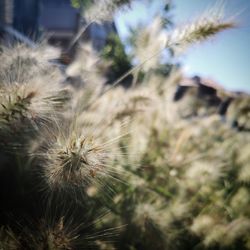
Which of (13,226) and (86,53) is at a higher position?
(86,53)

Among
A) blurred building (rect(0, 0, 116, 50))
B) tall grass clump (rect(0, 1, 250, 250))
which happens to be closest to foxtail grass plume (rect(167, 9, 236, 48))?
tall grass clump (rect(0, 1, 250, 250))

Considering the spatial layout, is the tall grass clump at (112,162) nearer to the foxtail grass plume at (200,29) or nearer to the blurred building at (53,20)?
the foxtail grass plume at (200,29)

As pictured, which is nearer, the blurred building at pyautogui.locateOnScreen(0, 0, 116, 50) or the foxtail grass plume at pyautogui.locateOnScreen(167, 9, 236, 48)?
the foxtail grass plume at pyautogui.locateOnScreen(167, 9, 236, 48)

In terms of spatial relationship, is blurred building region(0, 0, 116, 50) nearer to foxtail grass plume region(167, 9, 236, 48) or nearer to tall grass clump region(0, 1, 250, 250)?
tall grass clump region(0, 1, 250, 250)

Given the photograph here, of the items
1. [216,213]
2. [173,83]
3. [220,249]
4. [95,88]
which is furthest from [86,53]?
[220,249]

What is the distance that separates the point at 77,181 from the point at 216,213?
105cm

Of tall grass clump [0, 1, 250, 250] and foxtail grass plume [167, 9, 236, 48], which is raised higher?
foxtail grass plume [167, 9, 236, 48]

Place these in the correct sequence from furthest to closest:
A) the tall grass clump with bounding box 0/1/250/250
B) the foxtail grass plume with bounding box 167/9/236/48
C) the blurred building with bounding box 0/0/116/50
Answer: the blurred building with bounding box 0/0/116/50
the foxtail grass plume with bounding box 167/9/236/48
the tall grass clump with bounding box 0/1/250/250

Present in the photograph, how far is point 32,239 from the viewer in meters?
0.84

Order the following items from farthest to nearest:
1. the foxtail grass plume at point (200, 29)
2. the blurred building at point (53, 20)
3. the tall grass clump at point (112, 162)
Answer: the blurred building at point (53, 20), the foxtail grass plume at point (200, 29), the tall grass clump at point (112, 162)

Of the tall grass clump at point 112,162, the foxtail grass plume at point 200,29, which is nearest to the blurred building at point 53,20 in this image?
the tall grass clump at point 112,162

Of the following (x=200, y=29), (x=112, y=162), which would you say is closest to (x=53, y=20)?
(x=200, y=29)

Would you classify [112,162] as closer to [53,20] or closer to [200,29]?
[200,29]

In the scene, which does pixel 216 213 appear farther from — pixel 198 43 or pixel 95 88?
pixel 95 88
